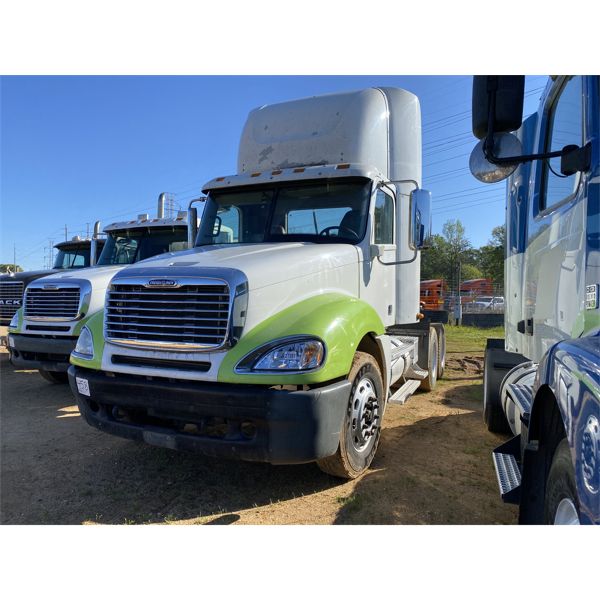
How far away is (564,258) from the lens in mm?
2443

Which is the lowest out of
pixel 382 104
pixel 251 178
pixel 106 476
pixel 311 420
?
pixel 106 476

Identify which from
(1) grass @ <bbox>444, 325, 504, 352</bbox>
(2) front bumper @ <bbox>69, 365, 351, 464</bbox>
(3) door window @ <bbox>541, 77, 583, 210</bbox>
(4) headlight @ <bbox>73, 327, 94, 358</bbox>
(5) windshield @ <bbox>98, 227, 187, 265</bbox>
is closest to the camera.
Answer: (3) door window @ <bbox>541, 77, 583, 210</bbox>

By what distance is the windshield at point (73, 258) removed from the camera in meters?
9.90

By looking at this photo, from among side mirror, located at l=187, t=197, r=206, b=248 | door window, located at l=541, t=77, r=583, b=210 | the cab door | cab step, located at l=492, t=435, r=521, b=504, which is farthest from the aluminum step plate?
side mirror, located at l=187, t=197, r=206, b=248

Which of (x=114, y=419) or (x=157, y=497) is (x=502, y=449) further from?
(x=114, y=419)

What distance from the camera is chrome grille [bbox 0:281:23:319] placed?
29.5ft

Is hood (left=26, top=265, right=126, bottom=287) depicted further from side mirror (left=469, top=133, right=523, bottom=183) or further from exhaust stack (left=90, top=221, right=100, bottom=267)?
side mirror (left=469, top=133, right=523, bottom=183)

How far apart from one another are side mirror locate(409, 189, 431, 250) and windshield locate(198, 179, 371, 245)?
53cm

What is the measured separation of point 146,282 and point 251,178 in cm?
181

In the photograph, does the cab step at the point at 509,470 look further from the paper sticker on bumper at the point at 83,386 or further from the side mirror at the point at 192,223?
the side mirror at the point at 192,223

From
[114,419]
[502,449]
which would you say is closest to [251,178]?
[114,419]

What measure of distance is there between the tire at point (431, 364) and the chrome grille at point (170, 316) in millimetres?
4596

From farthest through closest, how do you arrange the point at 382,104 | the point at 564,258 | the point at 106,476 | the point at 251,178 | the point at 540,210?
the point at 382,104
the point at 251,178
the point at 106,476
the point at 540,210
the point at 564,258

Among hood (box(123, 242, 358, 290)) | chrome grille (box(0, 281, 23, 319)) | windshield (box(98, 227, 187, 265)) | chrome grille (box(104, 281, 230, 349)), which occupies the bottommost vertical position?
chrome grille (box(0, 281, 23, 319))
